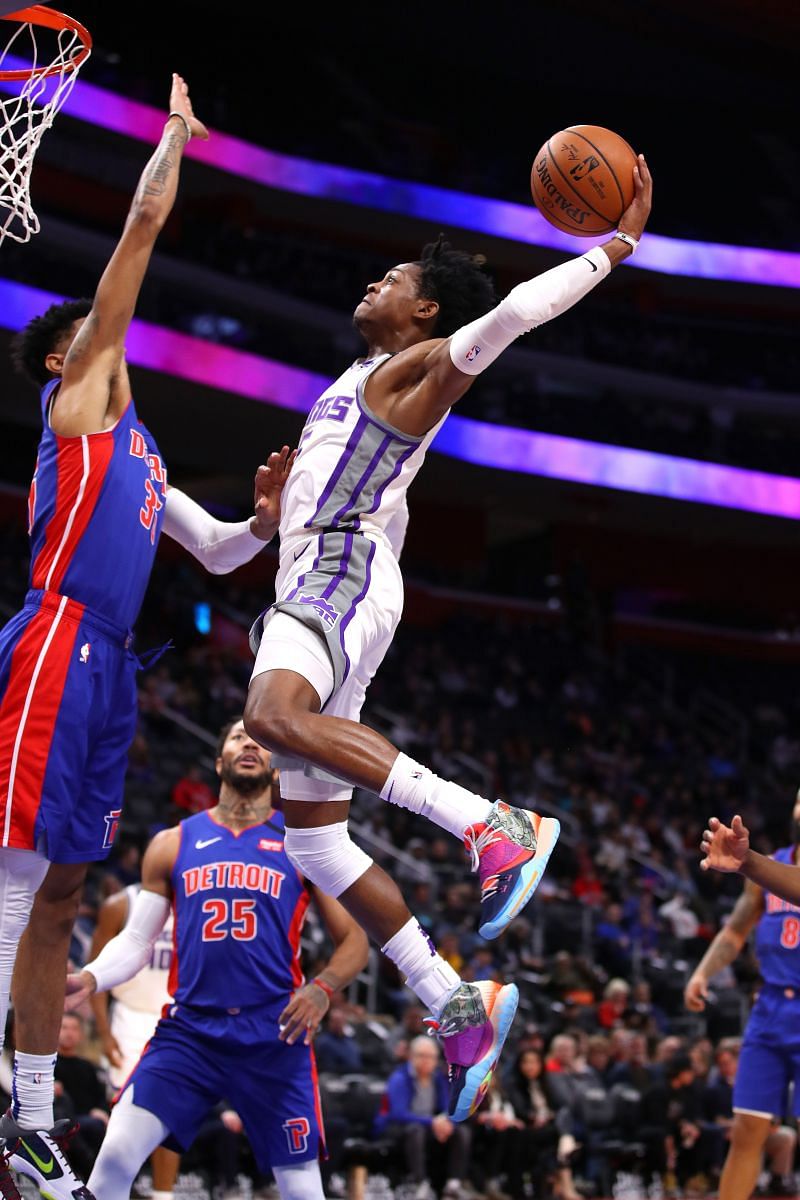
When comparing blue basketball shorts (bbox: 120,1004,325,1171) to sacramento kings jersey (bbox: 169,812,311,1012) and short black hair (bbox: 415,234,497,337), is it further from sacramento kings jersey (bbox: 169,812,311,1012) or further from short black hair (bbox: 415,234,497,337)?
short black hair (bbox: 415,234,497,337)

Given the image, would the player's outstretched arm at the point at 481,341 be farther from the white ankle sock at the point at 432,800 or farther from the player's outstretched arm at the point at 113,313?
the white ankle sock at the point at 432,800

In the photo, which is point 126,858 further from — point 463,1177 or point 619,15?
point 619,15

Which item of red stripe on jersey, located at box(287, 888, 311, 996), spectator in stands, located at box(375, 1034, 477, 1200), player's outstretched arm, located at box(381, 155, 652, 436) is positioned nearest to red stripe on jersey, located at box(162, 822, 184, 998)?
red stripe on jersey, located at box(287, 888, 311, 996)

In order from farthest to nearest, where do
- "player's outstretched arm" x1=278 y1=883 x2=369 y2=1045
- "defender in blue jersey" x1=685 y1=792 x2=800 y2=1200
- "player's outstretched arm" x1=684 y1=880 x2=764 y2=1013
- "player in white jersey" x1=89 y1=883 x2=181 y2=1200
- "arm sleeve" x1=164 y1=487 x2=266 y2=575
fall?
"player in white jersey" x1=89 y1=883 x2=181 y2=1200 → "player's outstretched arm" x1=684 y1=880 x2=764 y2=1013 → "defender in blue jersey" x1=685 y1=792 x2=800 y2=1200 → "arm sleeve" x1=164 y1=487 x2=266 y2=575 → "player's outstretched arm" x1=278 y1=883 x2=369 y2=1045

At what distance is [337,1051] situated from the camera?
1043cm

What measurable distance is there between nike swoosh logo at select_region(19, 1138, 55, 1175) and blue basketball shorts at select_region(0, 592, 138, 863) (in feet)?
2.68

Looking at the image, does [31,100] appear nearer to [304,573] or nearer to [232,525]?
[232,525]

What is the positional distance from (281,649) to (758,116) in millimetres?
28890

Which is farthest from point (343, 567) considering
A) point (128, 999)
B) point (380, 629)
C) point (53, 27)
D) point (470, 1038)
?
point (128, 999)

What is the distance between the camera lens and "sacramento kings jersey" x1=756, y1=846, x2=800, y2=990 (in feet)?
23.5

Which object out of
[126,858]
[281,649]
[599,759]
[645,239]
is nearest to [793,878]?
[281,649]

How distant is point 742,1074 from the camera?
705 centimetres

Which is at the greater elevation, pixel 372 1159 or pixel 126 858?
pixel 126 858

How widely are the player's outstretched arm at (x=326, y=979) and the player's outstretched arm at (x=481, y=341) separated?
1800 mm
